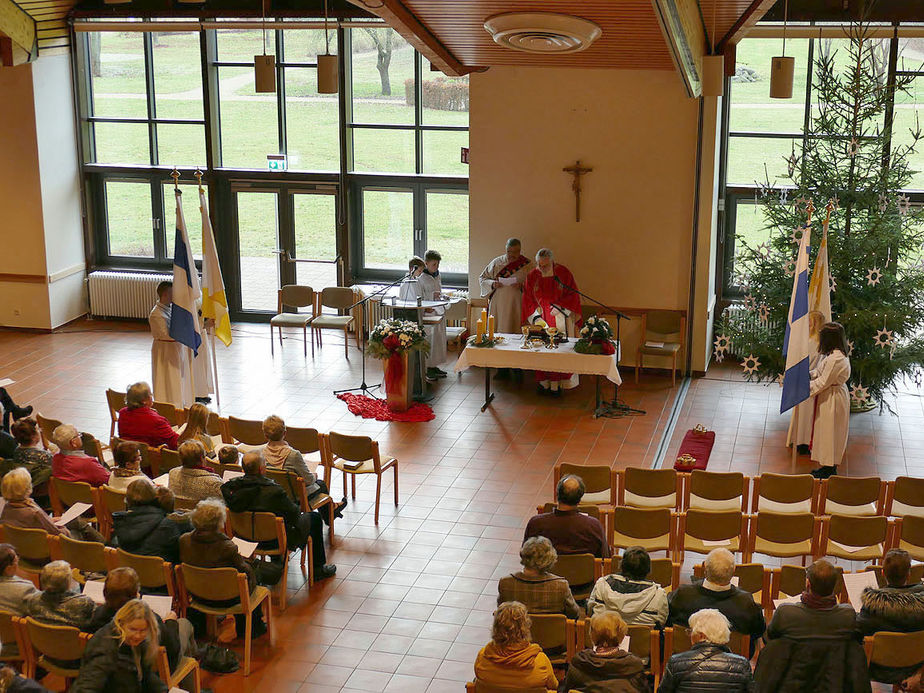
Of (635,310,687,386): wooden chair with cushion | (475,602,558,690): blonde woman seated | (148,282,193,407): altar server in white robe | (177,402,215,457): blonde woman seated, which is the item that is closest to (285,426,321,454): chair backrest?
(177,402,215,457): blonde woman seated

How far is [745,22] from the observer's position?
1126 centimetres

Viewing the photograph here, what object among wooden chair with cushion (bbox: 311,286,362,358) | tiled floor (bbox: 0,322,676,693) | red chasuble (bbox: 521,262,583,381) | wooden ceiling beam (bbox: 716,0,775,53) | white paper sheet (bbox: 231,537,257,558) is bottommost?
tiled floor (bbox: 0,322,676,693)

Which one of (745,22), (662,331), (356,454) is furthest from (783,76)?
(356,454)

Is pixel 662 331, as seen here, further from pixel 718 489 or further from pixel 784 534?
pixel 784 534

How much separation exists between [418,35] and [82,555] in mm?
7027

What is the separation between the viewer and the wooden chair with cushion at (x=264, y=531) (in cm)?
774

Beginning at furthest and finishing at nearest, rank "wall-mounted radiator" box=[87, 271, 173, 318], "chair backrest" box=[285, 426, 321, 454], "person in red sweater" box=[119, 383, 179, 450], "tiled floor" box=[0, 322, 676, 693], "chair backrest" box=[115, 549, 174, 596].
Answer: "wall-mounted radiator" box=[87, 271, 173, 318], "chair backrest" box=[285, 426, 321, 454], "person in red sweater" box=[119, 383, 179, 450], "tiled floor" box=[0, 322, 676, 693], "chair backrest" box=[115, 549, 174, 596]

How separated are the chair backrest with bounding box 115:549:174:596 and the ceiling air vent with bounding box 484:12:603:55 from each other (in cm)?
636

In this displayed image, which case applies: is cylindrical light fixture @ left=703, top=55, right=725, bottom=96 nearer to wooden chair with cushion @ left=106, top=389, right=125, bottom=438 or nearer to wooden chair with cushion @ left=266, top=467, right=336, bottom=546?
wooden chair with cushion @ left=266, top=467, right=336, bottom=546

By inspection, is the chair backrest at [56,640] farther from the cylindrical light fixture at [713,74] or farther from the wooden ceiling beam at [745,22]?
the wooden ceiling beam at [745,22]

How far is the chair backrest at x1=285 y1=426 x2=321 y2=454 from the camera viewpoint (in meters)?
9.63

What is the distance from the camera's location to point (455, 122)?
15328 mm

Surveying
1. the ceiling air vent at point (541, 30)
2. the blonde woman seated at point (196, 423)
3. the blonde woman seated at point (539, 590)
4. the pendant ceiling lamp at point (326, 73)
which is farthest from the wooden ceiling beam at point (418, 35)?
the blonde woman seated at point (539, 590)

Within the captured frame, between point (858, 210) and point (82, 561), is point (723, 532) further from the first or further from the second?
point (858, 210)
